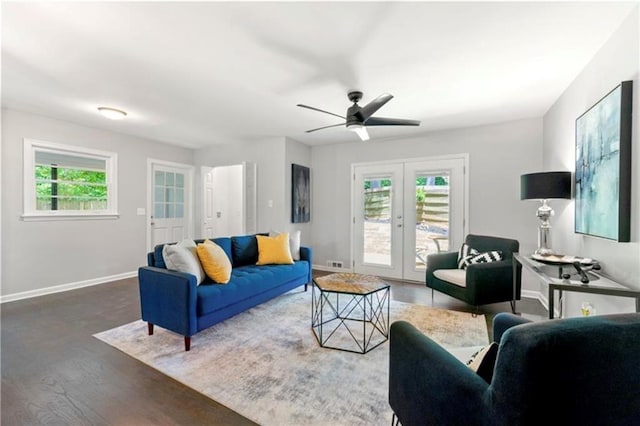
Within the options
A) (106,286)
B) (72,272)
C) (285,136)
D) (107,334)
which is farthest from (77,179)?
(285,136)

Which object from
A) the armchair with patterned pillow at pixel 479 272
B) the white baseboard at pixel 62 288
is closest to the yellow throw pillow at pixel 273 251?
the armchair with patterned pillow at pixel 479 272

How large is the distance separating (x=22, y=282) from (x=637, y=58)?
645cm

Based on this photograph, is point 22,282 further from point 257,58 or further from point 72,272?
point 257,58

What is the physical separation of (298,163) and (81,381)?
410 cm

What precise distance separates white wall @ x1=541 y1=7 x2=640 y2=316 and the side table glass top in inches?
61.2

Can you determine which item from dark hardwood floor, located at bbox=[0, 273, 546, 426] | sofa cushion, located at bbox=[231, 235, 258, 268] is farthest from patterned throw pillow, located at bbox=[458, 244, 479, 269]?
sofa cushion, located at bbox=[231, 235, 258, 268]

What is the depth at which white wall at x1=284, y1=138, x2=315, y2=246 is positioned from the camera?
4.99 metres

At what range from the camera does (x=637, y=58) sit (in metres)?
A: 1.76

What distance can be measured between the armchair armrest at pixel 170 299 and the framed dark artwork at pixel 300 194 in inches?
109

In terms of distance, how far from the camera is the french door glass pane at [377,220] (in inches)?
194

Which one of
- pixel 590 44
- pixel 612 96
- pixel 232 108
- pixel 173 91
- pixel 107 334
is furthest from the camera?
pixel 232 108

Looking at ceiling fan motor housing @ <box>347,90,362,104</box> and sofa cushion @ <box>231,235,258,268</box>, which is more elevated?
ceiling fan motor housing @ <box>347,90,362,104</box>

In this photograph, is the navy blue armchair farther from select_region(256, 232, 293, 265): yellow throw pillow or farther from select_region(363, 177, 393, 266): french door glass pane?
select_region(363, 177, 393, 266): french door glass pane

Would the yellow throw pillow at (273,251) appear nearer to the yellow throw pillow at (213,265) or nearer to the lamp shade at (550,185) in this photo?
the yellow throw pillow at (213,265)
